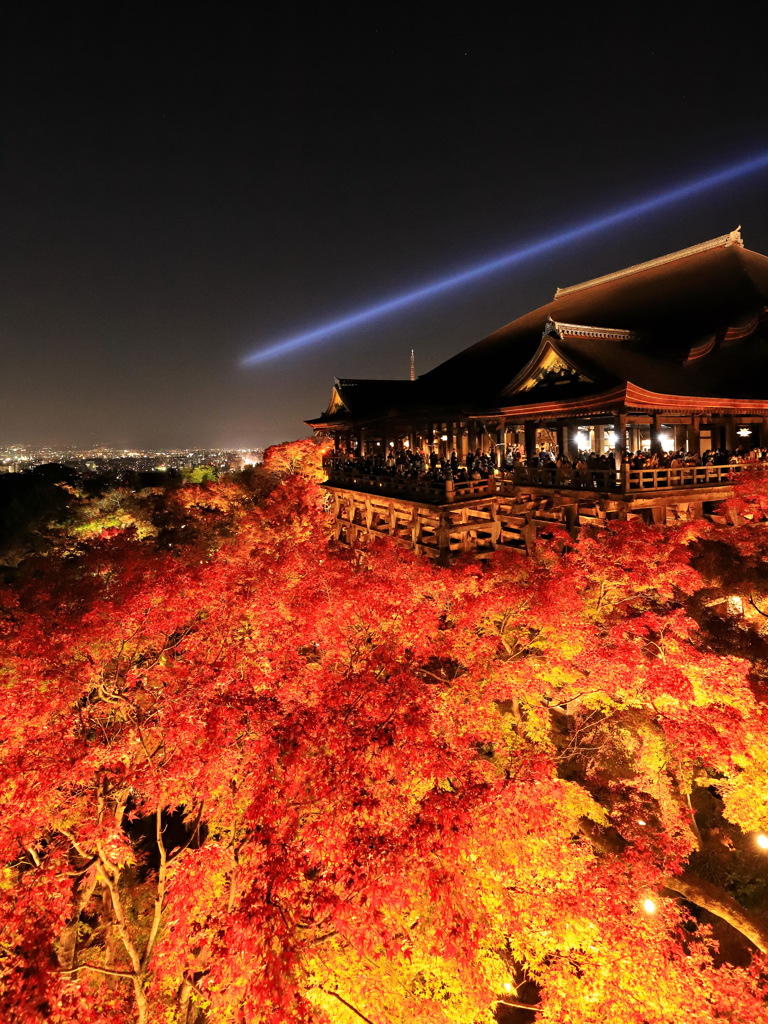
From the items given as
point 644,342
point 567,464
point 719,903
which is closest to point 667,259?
point 644,342

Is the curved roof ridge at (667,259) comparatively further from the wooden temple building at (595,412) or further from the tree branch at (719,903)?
the tree branch at (719,903)

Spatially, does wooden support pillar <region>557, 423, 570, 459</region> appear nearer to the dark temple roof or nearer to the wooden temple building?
the wooden temple building

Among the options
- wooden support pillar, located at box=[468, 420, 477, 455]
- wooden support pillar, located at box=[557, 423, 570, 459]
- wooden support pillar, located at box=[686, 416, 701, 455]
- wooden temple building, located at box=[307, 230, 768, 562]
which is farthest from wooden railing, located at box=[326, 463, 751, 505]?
wooden support pillar, located at box=[468, 420, 477, 455]

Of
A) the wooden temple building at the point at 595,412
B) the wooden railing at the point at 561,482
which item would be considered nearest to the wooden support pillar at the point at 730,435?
the wooden temple building at the point at 595,412

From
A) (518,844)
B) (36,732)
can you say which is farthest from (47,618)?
(518,844)

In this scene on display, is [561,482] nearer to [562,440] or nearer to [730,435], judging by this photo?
[562,440]
